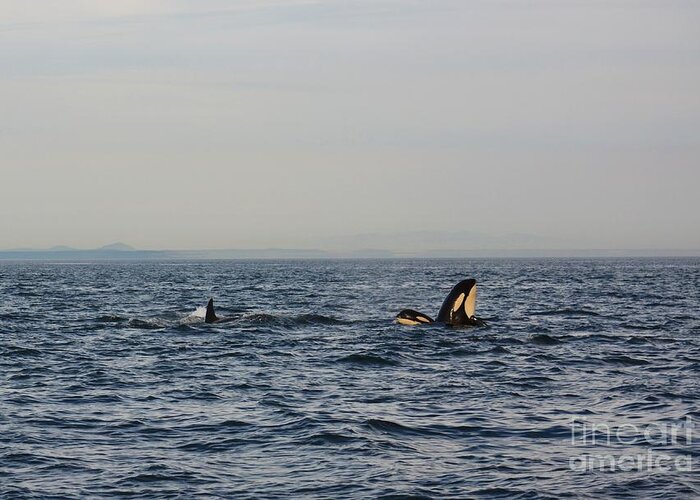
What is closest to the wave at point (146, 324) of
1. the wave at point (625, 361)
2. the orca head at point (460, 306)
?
the orca head at point (460, 306)

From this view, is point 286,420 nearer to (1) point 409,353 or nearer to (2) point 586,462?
(2) point 586,462

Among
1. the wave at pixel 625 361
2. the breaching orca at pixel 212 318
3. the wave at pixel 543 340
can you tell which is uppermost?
the breaching orca at pixel 212 318

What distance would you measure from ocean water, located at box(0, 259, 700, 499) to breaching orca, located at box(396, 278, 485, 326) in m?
0.89

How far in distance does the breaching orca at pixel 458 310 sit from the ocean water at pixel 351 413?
89 cm

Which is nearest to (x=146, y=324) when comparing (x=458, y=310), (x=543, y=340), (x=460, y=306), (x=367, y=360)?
(x=458, y=310)

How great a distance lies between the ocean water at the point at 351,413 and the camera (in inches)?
491

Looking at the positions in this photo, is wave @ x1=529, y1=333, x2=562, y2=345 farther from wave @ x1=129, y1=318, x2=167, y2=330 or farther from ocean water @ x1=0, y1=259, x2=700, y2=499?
wave @ x1=129, y1=318, x2=167, y2=330

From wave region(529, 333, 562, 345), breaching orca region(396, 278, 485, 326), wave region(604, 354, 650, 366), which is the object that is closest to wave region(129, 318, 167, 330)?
breaching orca region(396, 278, 485, 326)

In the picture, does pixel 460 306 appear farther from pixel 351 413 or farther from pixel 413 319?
pixel 351 413

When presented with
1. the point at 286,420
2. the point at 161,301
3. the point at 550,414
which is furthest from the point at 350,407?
the point at 161,301

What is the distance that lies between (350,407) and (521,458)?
15.0ft

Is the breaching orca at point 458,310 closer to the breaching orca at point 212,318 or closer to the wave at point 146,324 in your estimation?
the breaching orca at point 212,318

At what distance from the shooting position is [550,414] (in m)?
16.4

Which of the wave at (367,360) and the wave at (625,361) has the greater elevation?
the wave at (367,360)
